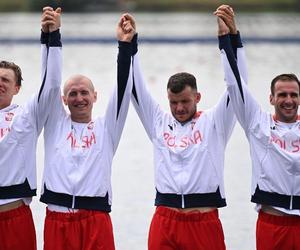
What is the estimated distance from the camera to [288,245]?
5.61m

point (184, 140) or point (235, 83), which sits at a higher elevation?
point (235, 83)

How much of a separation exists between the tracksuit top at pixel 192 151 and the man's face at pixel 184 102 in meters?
0.07

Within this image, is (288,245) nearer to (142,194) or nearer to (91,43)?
(142,194)

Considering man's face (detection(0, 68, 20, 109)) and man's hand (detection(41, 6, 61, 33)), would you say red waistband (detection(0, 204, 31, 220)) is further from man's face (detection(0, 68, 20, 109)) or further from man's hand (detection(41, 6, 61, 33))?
man's hand (detection(41, 6, 61, 33))

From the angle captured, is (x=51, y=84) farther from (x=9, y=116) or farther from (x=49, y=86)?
(x=9, y=116)

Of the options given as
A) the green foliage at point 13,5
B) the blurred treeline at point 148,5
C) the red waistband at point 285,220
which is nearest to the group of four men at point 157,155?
the red waistband at point 285,220

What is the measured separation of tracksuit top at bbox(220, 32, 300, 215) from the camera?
5.64 m

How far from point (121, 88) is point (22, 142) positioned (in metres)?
0.70

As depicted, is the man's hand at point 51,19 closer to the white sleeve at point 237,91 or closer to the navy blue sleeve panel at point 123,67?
the navy blue sleeve panel at point 123,67

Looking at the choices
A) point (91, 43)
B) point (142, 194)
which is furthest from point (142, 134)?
point (91, 43)

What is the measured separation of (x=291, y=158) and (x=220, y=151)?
17.3 inches

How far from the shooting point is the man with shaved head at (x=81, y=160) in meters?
5.68

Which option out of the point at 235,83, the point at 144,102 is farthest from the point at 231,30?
the point at 144,102

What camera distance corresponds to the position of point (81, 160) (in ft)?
18.9
